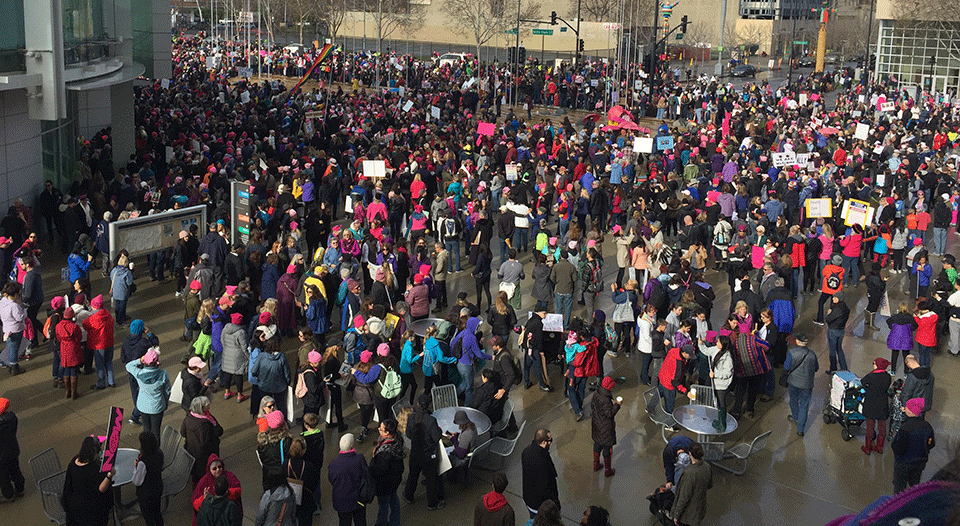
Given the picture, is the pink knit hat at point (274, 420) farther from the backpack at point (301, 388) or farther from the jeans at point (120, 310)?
the jeans at point (120, 310)

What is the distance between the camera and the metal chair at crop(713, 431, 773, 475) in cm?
1028

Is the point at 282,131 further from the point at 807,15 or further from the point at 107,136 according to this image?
the point at 807,15

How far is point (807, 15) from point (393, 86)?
240 feet

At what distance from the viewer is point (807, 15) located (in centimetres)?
10469

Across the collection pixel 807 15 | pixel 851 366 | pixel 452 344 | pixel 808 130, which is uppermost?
pixel 807 15

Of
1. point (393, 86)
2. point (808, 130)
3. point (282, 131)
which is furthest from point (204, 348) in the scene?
point (393, 86)

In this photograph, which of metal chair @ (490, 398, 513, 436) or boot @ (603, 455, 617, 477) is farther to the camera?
metal chair @ (490, 398, 513, 436)

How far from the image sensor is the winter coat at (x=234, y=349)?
11680 mm

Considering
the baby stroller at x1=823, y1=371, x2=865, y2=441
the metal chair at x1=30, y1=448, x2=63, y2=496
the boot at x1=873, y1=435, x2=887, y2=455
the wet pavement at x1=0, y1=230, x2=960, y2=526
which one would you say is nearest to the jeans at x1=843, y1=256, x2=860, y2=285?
the wet pavement at x1=0, y1=230, x2=960, y2=526

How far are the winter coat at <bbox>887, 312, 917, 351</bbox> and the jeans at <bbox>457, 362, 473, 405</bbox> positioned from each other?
6246mm

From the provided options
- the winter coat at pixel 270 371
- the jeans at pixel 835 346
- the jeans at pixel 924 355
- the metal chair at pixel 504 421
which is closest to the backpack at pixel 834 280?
the jeans at pixel 924 355

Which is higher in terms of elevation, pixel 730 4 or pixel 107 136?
pixel 730 4

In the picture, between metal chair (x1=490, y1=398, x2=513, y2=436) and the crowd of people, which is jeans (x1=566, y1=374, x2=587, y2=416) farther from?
metal chair (x1=490, y1=398, x2=513, y2=436)

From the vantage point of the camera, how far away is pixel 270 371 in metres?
10.8
